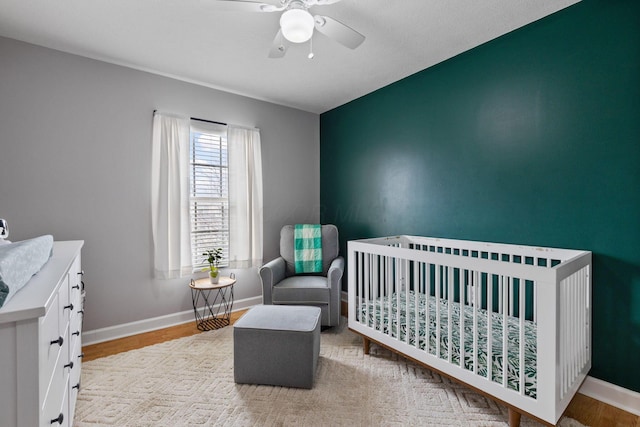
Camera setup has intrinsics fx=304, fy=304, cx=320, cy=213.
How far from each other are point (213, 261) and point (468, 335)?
2.30 m

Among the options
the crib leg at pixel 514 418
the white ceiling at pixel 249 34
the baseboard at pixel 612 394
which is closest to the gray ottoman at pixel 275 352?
the crib leg at pixel 514 418

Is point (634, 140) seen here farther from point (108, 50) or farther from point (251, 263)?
point (108, 50)

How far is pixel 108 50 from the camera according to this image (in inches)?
97.7

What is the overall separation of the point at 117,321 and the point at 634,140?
403 cm

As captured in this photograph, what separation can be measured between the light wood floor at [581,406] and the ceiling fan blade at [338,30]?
2.54 metres

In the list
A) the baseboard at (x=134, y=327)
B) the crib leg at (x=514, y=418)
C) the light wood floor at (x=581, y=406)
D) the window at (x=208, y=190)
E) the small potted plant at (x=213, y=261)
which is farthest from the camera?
the window at (x=208, y=190)

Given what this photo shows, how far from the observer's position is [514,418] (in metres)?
1.58

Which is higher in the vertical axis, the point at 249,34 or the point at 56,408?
the point at 249,34

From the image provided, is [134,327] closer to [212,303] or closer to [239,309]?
[212,303]

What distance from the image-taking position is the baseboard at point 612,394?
69.2 inches

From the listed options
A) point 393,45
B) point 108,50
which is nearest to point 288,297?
point 393,45

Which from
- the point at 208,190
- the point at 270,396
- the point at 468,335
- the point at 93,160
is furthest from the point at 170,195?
the point at 468,335

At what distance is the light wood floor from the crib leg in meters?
0.43

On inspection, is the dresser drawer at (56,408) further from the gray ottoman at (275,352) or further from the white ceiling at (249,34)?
the white ceiling at (249,34)
